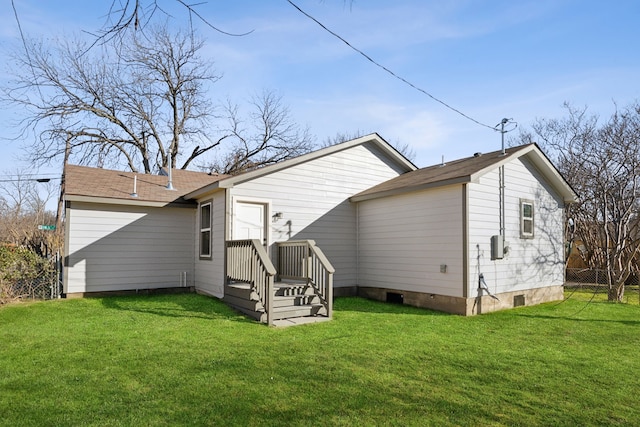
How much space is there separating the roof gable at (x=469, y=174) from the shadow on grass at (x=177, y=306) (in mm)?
4623

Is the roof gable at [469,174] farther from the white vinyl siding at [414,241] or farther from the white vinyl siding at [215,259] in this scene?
the white vinyl siding at [215,259]

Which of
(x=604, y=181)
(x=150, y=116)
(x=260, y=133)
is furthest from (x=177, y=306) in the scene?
(x=260, y=133)

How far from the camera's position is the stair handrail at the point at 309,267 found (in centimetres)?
787

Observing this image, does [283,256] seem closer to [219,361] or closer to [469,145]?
[219,361]

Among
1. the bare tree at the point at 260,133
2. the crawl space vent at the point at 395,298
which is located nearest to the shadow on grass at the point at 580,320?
the crawl space vent at the point at 395,298

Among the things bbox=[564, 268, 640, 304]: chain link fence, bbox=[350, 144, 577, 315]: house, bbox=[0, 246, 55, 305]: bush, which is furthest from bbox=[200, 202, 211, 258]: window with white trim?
bbox=[564, 268, 640, 304]: chain link fence

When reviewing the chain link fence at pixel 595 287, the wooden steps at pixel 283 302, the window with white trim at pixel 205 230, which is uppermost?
the window with white trim at pixel 205 230

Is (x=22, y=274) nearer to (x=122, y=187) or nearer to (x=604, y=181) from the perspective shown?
(x=122, y=187)

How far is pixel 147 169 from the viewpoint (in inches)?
892

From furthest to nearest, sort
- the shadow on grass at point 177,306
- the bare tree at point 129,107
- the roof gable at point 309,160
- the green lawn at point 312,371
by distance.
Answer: the bare tree at point 129,107 → the roof gable at point 309,160 → the shadow on grass at point 177,306 → the green lawn at point 312,371

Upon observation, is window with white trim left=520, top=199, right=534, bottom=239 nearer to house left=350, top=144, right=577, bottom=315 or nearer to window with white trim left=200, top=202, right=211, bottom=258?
house left=350, top=144, right=577, bottom=315

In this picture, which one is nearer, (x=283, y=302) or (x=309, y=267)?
(x=283, y=302)

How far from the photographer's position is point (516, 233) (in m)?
9.75

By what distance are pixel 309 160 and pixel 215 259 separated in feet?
11.0
